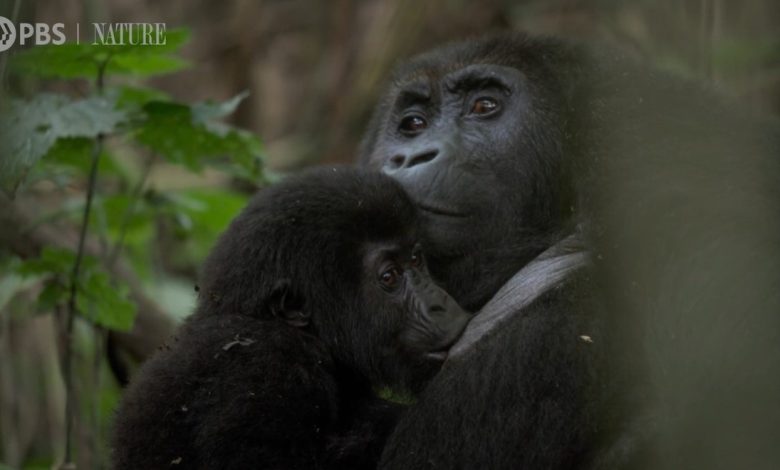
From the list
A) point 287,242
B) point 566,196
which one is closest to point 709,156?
point 566,196

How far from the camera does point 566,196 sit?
3812 mm

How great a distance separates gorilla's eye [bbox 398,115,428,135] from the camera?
13.7ft

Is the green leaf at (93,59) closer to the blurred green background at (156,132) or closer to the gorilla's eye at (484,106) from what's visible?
the blurred green background at (156,132)

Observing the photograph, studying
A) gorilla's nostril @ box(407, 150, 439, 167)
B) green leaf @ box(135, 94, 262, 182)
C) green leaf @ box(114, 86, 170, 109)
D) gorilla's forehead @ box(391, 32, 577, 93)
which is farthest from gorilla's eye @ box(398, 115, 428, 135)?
green leaf @ box(114, 86, 170, 109)

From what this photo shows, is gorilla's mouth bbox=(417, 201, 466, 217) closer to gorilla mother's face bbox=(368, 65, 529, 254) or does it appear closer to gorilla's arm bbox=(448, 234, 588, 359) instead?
gorilla mother's face bbox=(368, 65, 529, 254)

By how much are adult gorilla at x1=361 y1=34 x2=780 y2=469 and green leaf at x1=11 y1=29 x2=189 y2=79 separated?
946 mm

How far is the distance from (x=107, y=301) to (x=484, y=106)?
59.8 inches

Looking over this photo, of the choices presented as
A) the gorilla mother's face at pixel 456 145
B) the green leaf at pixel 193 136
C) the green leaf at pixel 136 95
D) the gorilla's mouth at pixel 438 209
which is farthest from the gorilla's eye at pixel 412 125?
the green leaf at pixel 136 95

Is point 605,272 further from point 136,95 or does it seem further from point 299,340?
point 136,95

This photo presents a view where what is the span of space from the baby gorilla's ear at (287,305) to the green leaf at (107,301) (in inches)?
42.2

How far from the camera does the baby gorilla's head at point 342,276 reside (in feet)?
11.3

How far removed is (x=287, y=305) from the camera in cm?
344

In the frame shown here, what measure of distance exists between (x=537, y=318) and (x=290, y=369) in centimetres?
67

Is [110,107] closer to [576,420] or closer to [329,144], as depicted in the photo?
[576,420]
